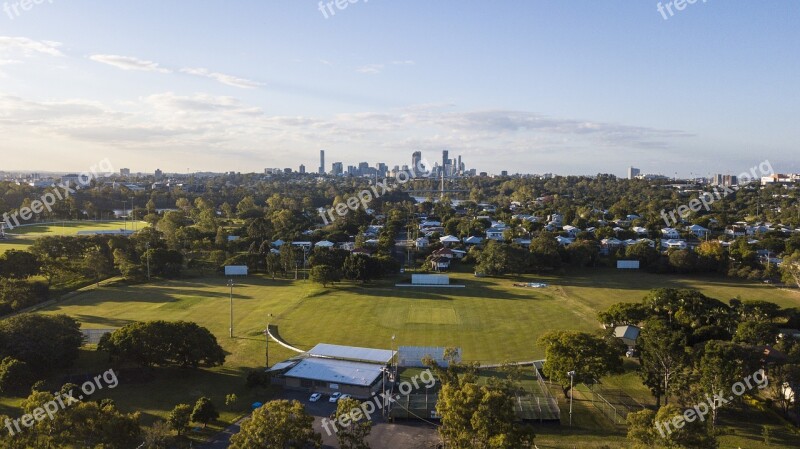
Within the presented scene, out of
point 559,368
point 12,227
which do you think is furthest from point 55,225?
point 559,368

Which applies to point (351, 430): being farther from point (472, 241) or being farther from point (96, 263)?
point (472, 241)

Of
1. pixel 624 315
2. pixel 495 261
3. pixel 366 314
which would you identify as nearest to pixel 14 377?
pixel 366 314

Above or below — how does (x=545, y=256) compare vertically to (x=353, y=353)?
above

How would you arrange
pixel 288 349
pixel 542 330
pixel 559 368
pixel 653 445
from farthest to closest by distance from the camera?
pixel 542 330
pixel 288 349
pixel 559 368
pixel 653 445

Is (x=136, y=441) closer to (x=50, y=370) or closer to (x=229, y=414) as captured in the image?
(x=229, y=414)

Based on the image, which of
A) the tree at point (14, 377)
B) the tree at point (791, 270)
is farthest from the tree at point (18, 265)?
Result: the tree at point (791, 270)

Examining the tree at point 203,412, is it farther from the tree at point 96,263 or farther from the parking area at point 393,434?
the tree at point 96,263

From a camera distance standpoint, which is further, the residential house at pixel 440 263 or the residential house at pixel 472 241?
the residential house at pixel 472 241
